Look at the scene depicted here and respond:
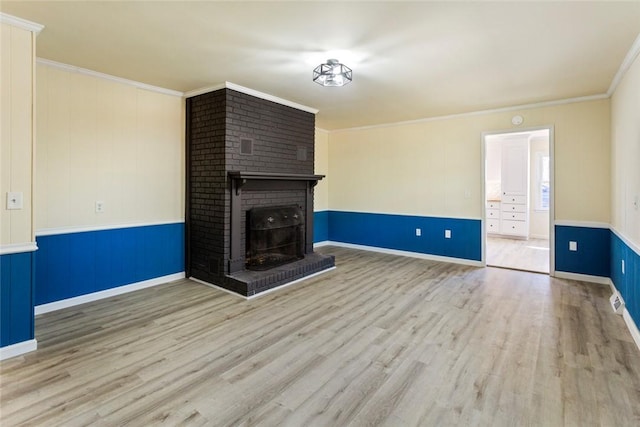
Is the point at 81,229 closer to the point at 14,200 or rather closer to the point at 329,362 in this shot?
the point at 14,200

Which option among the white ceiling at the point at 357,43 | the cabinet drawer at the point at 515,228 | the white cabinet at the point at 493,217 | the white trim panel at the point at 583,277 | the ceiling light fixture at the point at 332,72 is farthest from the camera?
the white cabinet at the point at 493,217

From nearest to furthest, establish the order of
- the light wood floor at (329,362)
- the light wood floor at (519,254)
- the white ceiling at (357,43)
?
the light wood floor at (329,362)
the white ceiling at (357,43)
the light wood floor at (519,254)

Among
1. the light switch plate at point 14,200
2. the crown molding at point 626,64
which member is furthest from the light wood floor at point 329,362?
the crown molding at point 626,64

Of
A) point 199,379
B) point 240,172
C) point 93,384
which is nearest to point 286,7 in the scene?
point 240,172

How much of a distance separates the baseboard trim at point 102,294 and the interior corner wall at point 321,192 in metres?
3.07

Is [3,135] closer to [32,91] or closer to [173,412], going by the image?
[32,91]

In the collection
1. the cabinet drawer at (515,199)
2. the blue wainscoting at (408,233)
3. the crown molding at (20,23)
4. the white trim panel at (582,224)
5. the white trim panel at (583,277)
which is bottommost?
the white trim panel at (583,277)

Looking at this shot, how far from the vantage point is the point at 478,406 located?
6.31 feet

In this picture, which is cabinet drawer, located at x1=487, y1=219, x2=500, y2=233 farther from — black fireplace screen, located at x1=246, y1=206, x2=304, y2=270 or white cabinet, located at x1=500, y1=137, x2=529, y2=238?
black fireplace screen, located at x1=246, y1=206, x2=304, y2=270

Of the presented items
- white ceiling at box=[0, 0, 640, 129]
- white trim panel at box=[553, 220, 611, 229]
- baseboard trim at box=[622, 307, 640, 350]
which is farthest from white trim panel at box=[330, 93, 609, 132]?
baseboard trim at box=[622, 307, 640, 350]

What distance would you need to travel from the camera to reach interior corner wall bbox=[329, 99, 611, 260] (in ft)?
14.4

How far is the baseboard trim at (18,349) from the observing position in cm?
241

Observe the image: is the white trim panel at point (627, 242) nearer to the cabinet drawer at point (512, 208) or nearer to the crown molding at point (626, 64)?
the crown molding at point (626, 64)

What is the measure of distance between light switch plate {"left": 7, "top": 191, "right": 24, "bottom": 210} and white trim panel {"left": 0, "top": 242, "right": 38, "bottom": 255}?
0.28 m
